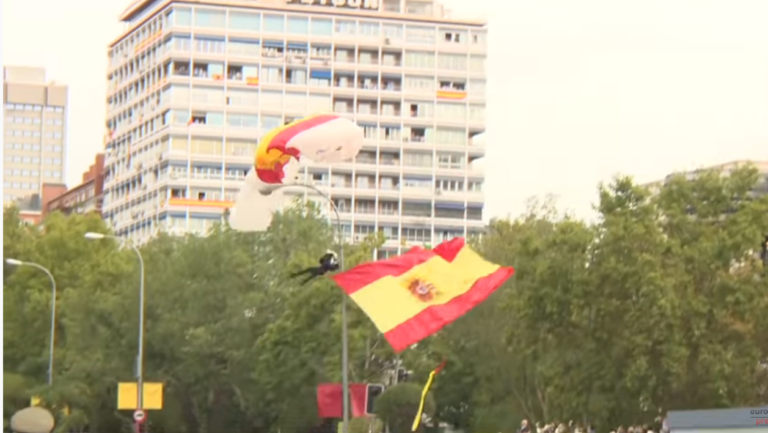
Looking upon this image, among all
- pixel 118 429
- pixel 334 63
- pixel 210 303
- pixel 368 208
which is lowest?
pixel 118 429

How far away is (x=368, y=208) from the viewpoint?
133625mm

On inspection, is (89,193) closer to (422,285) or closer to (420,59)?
(420,59)

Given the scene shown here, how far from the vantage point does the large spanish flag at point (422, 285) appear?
95.2ft

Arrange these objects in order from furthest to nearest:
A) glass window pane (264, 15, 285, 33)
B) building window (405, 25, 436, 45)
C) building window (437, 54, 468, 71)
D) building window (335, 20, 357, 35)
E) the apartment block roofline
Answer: building window (437, 54, 468, 71), building window (405, 25, 436, 45), building window (335, 20, 357, 35), glass window pane (264, 15, 285, 33), the apartment block roofline

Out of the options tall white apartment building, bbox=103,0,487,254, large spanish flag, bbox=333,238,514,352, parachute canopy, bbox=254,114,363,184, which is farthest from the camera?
tall white apartment building, bbox=103,0,487,254

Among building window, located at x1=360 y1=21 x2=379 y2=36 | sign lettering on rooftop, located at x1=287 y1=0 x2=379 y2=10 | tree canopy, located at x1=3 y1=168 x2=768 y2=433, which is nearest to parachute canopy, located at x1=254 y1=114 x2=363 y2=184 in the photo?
tree canopy, located at x1=3 y1=168 x2=768 y2=433

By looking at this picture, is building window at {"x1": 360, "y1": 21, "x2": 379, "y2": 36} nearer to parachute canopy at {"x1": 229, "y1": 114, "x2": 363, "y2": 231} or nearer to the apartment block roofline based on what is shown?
the apartment block roofline

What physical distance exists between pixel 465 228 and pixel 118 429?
7225 cm

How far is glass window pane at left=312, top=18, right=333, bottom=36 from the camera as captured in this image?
134000mm

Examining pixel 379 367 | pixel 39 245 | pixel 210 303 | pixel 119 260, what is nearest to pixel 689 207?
pixel 379 367

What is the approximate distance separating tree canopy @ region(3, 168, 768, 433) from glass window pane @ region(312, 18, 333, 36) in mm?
58414

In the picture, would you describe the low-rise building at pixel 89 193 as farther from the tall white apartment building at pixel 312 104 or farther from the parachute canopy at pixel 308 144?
the parachute canopy at pixel 308 144

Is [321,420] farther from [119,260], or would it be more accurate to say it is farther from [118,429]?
[119,260]

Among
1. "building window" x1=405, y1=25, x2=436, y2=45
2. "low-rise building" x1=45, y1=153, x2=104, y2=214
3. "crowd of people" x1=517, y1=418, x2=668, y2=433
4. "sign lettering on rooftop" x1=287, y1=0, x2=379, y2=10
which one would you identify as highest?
"sign lettering on rooftop" x1=287, y1=0, x2=379, y2=10
